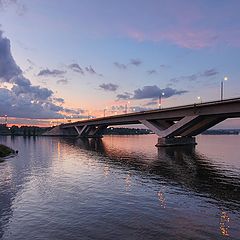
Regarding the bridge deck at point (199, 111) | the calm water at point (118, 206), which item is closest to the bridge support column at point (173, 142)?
the bridge deck at point (199, 111)

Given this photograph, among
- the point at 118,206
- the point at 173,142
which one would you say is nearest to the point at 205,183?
the point at 118,206

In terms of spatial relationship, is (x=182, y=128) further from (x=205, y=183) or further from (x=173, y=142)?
(x=205, y=183)

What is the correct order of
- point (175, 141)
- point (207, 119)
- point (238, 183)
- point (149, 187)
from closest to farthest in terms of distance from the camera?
point (149, 187) < point (238, 183) < point (207, 119) < point (175, 141)

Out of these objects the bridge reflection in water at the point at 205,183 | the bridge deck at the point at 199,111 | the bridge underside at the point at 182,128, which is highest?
the bridge deck at the point at 199,111

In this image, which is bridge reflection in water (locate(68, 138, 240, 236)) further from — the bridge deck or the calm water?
the bridge deck

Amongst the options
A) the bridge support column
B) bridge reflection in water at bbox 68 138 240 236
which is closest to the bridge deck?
the bridge support column

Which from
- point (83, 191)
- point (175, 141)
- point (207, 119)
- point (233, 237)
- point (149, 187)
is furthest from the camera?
point (175, 141)

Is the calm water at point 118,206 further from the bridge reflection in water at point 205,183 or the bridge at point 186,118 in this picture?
the bridge at point 186,118

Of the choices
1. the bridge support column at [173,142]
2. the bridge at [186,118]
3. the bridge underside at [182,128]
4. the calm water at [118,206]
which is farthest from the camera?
the bridge support column at [173,142]

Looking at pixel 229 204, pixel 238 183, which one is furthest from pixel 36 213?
pixel 238 183

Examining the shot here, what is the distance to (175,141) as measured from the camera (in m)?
97.3

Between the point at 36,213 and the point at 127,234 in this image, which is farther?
the point at 36,213

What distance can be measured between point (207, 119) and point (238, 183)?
57.4 meters

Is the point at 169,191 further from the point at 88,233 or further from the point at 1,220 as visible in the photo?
the point at 1,220
